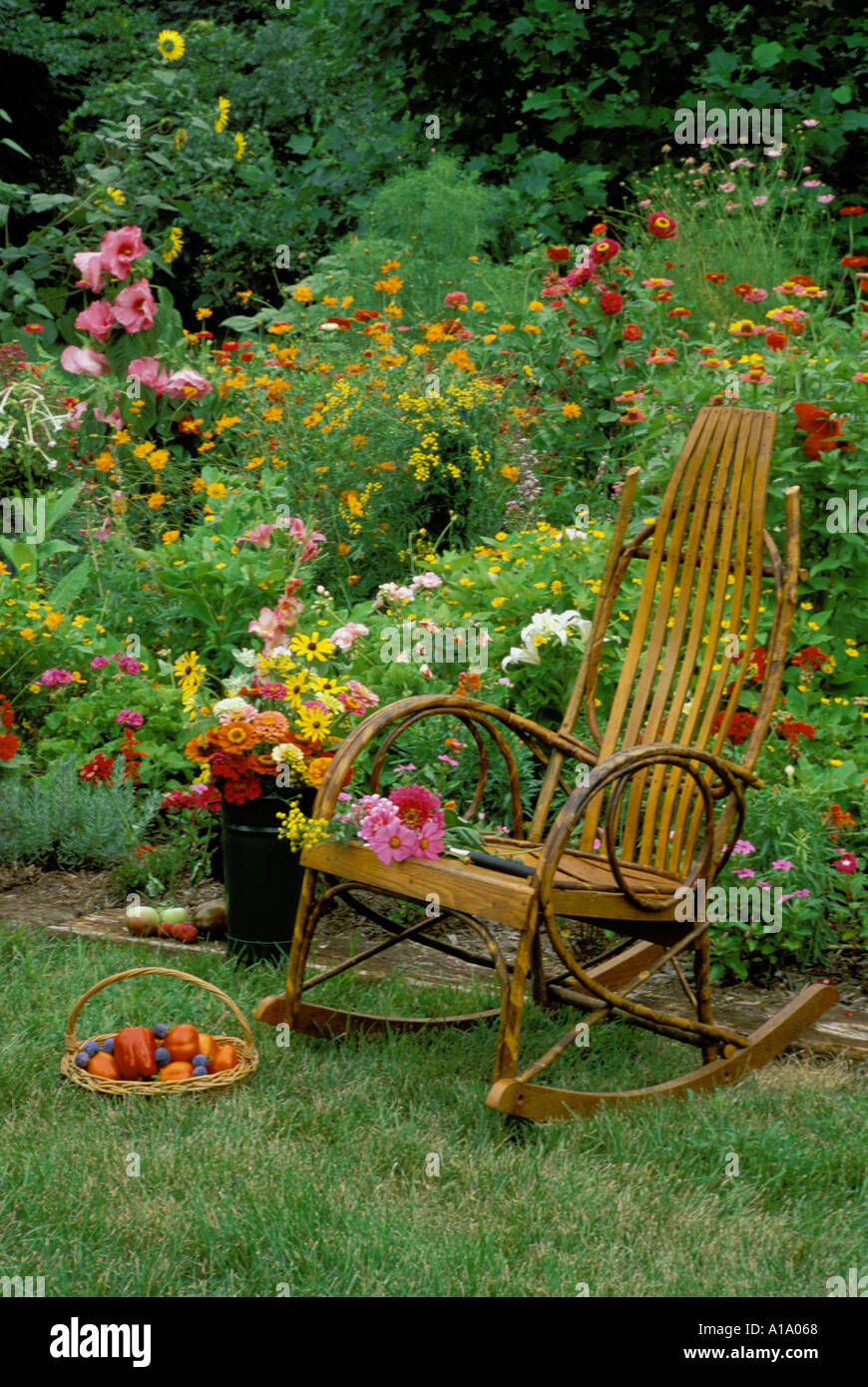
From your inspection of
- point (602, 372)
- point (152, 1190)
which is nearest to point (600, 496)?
point (602, 372)

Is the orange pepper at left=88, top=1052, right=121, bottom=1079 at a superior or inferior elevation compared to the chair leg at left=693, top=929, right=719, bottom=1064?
inferior

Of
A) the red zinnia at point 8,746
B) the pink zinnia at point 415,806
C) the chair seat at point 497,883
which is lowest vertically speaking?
the red zinnia at point 8,746

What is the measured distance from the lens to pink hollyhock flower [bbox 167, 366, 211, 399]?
18.5 feet

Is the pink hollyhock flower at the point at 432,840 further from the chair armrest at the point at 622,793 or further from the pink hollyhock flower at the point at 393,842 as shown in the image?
the chair armrest at the point at 622,793

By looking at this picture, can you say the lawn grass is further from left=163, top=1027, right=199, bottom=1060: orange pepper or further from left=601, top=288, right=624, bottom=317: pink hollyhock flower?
left=601, top=288, right=624, bottom=317: pink hollyhock flower

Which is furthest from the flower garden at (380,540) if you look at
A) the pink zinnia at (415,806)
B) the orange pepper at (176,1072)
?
the orange pepper at (176,1072)

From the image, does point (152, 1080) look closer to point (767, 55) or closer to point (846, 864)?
point (846, 864)

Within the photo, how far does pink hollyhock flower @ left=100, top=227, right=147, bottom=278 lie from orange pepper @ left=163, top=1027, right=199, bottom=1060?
12.1ft

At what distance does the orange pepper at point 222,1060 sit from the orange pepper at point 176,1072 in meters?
0.05

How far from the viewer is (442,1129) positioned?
2650mm

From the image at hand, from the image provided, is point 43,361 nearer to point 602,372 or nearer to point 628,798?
point 602,372

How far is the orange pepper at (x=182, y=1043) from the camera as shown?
281 cm

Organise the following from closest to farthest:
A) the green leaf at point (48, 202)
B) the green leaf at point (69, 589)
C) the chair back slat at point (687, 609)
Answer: the chair back slat at point (687, 609) < the green leaf at point (69, 589) < the green leaf at point (48, 202)

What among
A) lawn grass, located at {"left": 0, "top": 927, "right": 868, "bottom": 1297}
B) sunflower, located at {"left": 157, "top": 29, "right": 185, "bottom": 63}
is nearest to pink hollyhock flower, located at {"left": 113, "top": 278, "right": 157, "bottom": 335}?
sunflower, located at {"left": 157, "top": 29, "right": 185, "bottom": 63}
